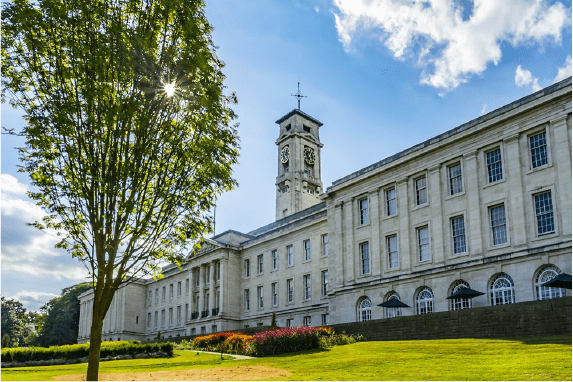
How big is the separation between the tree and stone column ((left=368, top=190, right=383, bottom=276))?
2738 centimetres

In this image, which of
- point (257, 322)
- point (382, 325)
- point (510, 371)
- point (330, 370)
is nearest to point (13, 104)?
point (330, 370)

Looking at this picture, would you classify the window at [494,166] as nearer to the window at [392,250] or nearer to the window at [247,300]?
the window at [392,250]

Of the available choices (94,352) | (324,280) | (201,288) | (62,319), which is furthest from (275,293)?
(62,319)

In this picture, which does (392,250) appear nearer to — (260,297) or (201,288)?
(260,297)

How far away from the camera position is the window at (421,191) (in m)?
39.4

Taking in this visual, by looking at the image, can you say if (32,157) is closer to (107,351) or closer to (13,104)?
(13,104)

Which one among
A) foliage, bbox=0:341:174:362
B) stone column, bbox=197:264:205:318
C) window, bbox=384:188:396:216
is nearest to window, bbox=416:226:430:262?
window, bbox=384:188:396:216

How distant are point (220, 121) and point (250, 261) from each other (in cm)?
5104

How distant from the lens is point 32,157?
44.9 feet

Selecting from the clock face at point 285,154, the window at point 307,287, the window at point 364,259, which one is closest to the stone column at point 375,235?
the window at point 364,259

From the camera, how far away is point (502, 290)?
32.7 metres

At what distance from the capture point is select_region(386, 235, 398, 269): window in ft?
133

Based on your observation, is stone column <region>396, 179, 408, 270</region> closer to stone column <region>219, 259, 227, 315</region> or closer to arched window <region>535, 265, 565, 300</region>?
arched window <region>535, 265, 565, 300</region>

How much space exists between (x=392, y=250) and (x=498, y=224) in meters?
8.95
